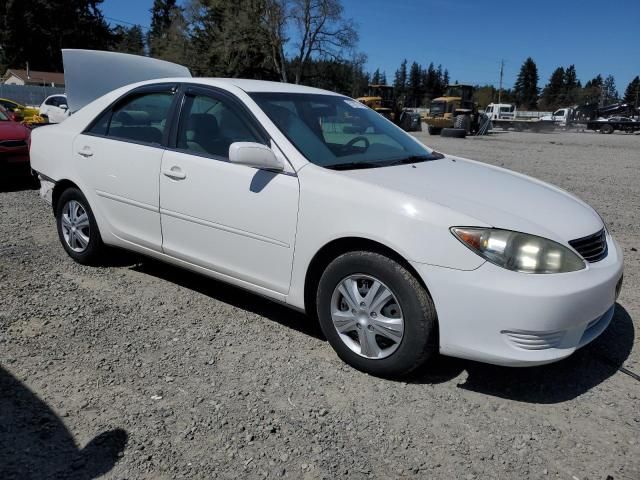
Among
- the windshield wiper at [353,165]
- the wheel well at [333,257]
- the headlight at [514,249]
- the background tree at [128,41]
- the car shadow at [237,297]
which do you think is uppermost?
the background tree at [128,41]

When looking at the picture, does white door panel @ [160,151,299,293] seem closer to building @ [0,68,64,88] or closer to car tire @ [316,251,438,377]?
car tire @ [316,251,438,377]

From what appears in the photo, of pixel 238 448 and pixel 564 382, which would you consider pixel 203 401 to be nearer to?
pixel 238 448

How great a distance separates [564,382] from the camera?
10.2 feet

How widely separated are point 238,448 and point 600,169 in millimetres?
12801

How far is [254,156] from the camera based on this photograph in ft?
10.4

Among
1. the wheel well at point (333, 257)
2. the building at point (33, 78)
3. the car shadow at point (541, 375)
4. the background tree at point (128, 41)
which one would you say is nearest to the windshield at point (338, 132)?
the wheel well at point (333, 257)

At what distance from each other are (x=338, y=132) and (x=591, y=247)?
5.73ft

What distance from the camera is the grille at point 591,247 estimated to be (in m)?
2.91

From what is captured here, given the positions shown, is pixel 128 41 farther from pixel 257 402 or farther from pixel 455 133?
pixel 257 402

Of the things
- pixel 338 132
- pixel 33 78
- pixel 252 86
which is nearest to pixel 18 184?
pixel 252 86

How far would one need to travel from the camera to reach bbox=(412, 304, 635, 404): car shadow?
3.00 meters

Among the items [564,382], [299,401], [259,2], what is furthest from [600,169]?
[259,2]

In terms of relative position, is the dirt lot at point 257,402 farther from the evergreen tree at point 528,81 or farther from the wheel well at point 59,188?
the evergreen tree at point 528,81

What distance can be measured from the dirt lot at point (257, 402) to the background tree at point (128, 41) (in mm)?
72594
